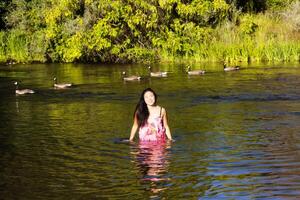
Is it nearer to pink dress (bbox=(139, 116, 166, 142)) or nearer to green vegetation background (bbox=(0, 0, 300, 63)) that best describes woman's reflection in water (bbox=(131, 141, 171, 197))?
pink dress (bbox=(139, 116, 166, 142))

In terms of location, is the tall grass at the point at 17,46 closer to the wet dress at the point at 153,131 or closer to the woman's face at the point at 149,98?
the wet dress at the point at 153,131

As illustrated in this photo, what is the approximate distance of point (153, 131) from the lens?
51.7 feet

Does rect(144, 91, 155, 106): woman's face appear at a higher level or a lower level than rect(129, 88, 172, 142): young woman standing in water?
higher

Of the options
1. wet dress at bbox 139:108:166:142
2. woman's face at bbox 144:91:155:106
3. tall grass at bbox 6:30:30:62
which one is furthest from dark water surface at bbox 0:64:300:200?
tall grass at bbox 6:30:30:62

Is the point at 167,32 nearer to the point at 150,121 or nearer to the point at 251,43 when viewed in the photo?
the point at 251,43

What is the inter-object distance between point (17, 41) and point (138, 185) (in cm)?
3623

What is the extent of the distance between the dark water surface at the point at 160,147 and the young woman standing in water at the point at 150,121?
1.26ft

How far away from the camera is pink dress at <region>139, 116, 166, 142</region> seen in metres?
15.6

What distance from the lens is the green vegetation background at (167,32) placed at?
130 feet

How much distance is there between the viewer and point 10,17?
1937 inches

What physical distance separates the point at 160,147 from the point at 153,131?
472 millimetres

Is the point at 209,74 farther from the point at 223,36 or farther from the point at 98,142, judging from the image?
the point at 98,142

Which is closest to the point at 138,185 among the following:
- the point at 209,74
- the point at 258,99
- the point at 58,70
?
the point at 258,99

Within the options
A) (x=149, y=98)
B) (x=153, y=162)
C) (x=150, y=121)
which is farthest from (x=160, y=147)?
(x=153, y=162)
